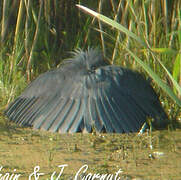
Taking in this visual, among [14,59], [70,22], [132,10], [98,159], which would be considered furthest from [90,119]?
[70,22]

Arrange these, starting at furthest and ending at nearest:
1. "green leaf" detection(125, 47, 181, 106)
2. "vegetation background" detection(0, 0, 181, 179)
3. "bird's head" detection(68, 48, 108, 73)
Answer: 1. "vegetation background" detection(0, 0, 181, 179)
2. "bird's head" detection(68, 48, 108, 73)
3. "green leaf" detection(125, 47, 181, 106)

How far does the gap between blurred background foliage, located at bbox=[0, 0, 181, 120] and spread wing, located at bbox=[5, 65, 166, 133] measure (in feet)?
0.74

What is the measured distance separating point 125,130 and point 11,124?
31.5 inches

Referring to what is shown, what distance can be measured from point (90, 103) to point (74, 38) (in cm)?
176

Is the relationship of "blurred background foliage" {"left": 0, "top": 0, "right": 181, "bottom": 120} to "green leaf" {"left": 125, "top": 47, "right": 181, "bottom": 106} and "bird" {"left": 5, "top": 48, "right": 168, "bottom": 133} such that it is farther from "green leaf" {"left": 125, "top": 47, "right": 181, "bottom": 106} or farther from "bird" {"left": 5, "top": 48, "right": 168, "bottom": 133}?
"green leaf" {"left": 125, "top": 47, "right": 181, "bottom": 106}

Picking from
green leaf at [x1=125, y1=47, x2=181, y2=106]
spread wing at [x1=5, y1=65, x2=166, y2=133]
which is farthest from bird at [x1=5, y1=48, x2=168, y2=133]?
green leaf at [x1=125, y1=47, x2=181, y2=106]

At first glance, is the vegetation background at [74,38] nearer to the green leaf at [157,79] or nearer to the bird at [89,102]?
the bird at [89,102]

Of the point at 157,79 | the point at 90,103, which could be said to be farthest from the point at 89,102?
the point at 157,79

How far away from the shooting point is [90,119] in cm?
327

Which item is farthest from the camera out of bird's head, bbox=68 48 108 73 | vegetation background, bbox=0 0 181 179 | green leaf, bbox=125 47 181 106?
vegetation background, bbox=0 0 181 179

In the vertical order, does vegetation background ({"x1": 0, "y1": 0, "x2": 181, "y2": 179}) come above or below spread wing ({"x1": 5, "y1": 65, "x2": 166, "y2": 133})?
above

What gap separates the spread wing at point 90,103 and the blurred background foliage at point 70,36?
226mm

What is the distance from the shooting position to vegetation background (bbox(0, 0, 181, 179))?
3.79m

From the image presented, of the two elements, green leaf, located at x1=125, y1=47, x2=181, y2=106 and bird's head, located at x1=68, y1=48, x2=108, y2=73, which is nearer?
green leaf, located at x1=125, y1=47, x2=181, y2=106
